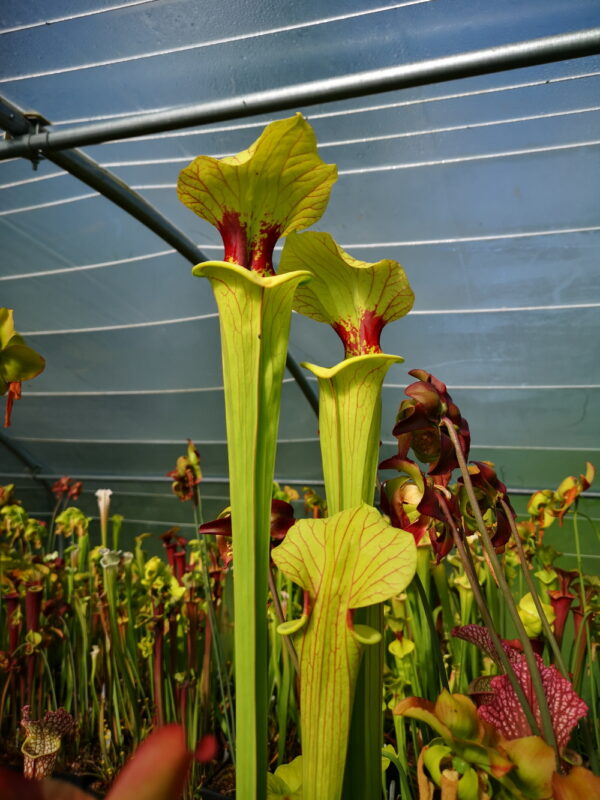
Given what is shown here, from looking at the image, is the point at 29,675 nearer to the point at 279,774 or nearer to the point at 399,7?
the point at 279,774

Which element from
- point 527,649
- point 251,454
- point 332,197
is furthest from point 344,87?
point 527,649

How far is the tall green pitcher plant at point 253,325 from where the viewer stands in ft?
1.46

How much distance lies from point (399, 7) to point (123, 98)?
100 cm

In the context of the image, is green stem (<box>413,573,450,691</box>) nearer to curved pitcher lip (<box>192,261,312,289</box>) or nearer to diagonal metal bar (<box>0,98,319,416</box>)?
curved pitcher lip (<box>192,261,312,289</box>)

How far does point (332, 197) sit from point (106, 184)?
2.88 ft

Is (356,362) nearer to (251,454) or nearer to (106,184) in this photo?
(251,454)

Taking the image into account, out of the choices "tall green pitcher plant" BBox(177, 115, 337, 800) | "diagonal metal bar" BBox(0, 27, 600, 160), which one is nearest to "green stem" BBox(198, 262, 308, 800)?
"tall green pitcher plant" BBox(177, 115, 337, 800)

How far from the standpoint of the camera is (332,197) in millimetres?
2395

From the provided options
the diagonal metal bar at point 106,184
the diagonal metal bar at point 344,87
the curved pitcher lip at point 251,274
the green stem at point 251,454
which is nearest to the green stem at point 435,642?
the green stem at point 251,454

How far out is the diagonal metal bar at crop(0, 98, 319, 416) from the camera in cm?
172

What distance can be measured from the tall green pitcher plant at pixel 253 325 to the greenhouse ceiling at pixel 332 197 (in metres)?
0.98

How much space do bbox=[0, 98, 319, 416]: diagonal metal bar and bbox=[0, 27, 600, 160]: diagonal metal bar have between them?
0.18 ft

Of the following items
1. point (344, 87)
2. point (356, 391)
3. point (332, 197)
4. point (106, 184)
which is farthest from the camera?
point (332, 197)

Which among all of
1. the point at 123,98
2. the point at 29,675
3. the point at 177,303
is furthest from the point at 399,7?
the point at 29,675
